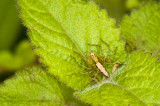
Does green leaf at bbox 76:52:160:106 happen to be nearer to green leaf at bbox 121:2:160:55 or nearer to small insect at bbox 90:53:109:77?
small insect at bbox 90:53:109:77

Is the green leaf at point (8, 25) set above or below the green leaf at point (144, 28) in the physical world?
above

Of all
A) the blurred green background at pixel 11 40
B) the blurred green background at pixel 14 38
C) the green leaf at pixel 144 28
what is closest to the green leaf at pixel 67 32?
the green leaf at pixel 144 28

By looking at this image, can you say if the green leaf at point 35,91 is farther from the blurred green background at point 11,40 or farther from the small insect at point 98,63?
the blurred green background at point 11,40

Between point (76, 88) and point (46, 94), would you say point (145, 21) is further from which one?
point (46, 94)

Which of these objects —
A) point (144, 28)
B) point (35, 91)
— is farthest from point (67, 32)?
point (144, 28)

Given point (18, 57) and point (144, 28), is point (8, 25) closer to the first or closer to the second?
point (18, 57)

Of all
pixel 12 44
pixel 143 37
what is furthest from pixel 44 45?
pixel 12 44

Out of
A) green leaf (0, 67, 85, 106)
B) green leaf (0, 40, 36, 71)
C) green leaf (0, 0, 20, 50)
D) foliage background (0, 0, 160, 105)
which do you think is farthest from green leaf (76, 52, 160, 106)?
green leaf (0, 0, 20, 50)
